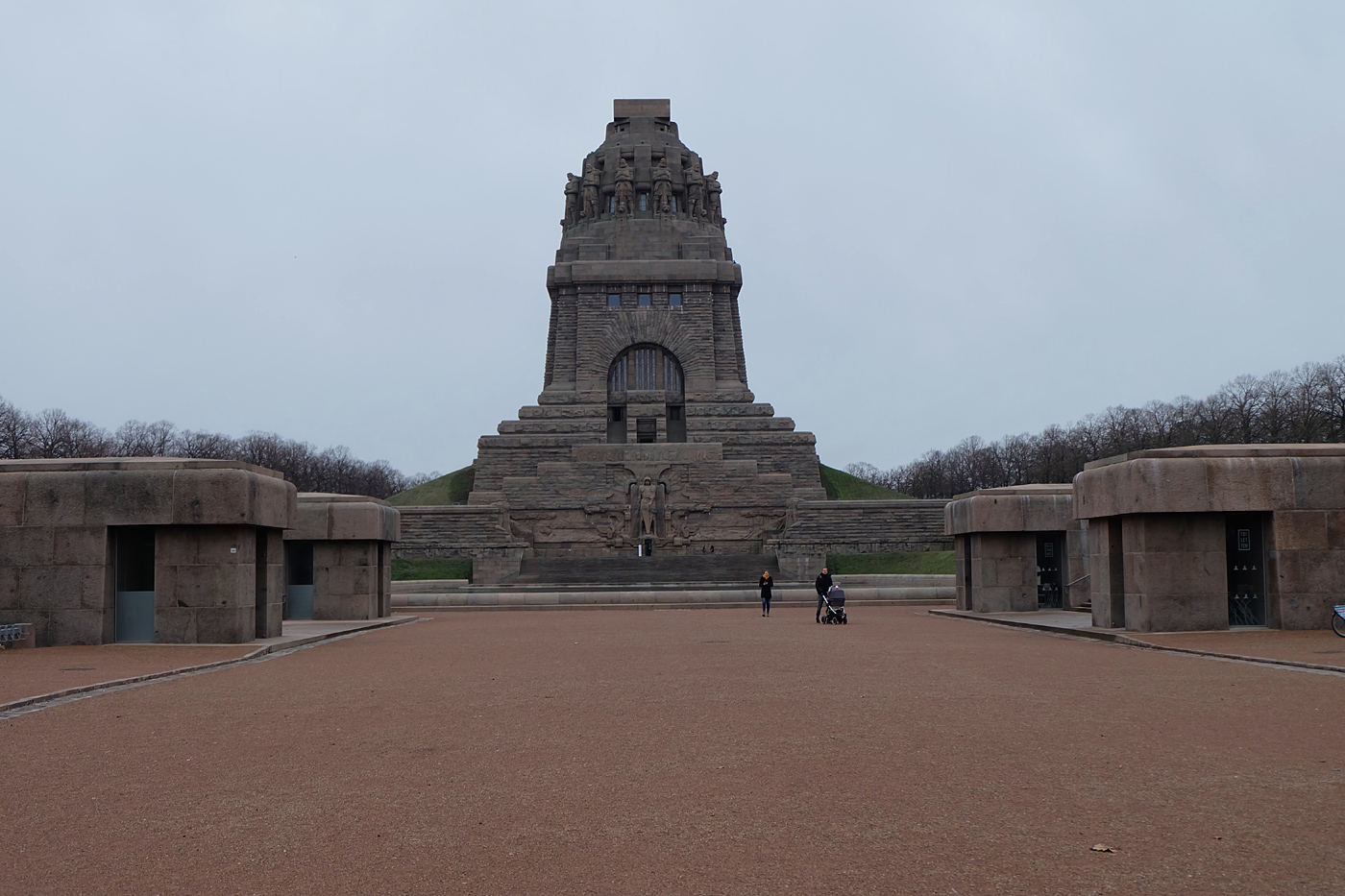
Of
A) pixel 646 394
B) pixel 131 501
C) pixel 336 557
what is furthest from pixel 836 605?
pixel 646 394

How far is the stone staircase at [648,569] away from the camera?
1503 inches

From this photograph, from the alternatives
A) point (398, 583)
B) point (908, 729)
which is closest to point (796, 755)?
point (908, 729)

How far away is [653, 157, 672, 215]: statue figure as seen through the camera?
60219 mm

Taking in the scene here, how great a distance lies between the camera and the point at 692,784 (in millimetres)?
7230

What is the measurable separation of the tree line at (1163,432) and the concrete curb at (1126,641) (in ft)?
69.0

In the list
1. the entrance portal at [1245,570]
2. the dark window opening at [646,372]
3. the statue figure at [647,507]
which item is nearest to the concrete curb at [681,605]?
the statue figure at [647,507]

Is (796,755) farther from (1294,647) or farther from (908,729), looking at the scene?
(1294,647)

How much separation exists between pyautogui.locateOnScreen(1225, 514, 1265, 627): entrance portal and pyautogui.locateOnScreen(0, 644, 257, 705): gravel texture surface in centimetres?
1480

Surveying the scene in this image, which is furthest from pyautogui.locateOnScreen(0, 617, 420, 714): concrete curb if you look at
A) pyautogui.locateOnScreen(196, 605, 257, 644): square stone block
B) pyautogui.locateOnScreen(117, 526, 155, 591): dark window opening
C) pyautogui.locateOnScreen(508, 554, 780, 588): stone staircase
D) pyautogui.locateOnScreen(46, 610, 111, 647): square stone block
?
pyautogui.locateOnScreen(508, 554, 780, 588): stone staircase

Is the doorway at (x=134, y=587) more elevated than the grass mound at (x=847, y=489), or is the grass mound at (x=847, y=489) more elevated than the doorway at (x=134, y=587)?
the grass mound at (x=847, y=489)

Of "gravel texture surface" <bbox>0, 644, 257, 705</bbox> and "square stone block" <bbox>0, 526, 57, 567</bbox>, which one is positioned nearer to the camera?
"gravel texture surface" <bbox>0, 644, 257, 705</bbox>

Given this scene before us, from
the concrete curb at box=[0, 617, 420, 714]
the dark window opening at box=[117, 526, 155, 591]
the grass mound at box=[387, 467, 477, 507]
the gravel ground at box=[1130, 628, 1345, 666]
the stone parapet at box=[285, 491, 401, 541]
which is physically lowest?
the concrete curb at box=[0, 617, 420, 714]

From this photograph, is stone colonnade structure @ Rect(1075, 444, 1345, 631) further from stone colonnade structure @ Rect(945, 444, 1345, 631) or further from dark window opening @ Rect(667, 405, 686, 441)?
dark window opening @ Rect(667, 405, 686, 441)

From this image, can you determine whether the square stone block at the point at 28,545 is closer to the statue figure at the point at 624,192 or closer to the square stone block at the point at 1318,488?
the square stone block at the point at 1318,488
